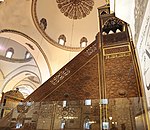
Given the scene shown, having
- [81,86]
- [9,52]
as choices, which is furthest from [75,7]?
[81,86]

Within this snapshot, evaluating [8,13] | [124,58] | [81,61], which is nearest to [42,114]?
[81,61]

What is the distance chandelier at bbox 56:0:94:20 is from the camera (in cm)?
1002

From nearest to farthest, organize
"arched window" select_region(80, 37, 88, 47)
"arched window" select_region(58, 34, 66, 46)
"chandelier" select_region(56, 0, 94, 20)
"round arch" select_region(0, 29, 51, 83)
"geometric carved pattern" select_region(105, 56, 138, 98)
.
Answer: "geometric carved pattern" select_region(105, 56, 138, 98) → "round arch" select_region(0, 29, 51, 83) → "chandelier" select_region(56, 0, 94, 20) → "arched window" select_region(58, 34, 66, 46) → "arched window" select_region(80, 37, 88, 47)

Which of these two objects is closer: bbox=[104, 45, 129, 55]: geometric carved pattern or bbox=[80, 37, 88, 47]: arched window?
bbox=[104, 45, 129, 55]: geometric carved pattern

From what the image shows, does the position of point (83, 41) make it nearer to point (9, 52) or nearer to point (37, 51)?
point (37, 51)

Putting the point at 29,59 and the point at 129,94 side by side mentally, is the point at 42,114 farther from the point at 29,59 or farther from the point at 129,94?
the point at 29,59

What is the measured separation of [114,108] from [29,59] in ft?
31.8

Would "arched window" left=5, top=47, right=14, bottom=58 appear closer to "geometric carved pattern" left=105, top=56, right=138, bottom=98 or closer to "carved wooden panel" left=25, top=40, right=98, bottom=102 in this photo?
"carved wooden panel" left=25, top=40, right=98, bottom=102

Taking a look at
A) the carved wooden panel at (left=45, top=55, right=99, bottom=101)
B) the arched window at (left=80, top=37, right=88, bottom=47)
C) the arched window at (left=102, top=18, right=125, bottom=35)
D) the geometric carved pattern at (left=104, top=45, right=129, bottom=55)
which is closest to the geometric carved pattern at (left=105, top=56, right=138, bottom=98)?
the geometric carved pattern at (left=104, top=45, right=129, bottom=55)

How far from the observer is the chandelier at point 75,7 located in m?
10.0

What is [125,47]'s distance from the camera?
4.70m

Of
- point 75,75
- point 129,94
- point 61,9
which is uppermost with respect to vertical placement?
point 61,9

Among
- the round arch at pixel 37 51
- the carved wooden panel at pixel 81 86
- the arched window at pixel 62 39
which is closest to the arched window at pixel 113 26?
the carved wooden panel at pixel 81 86

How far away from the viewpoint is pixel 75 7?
33.8ft
